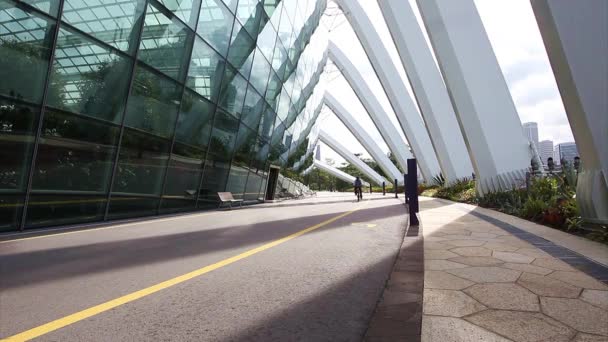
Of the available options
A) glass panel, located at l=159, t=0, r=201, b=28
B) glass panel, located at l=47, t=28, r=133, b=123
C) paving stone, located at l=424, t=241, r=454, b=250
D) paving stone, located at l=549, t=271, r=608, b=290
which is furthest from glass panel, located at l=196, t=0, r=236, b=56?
paving stone, located at l=549, t=271, r=608, b=290

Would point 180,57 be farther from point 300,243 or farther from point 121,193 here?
point 300,243

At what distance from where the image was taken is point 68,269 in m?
3.96

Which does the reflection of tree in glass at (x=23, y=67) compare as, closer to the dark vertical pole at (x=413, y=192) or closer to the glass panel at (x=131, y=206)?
the glass panel at (x=131, y=206)

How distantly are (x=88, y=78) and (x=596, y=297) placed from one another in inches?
378

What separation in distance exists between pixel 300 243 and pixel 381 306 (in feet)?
10.3

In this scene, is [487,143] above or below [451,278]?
above

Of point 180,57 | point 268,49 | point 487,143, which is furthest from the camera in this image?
point 268,49

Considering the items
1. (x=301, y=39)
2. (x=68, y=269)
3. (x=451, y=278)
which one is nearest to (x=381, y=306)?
(x=451, y=278)

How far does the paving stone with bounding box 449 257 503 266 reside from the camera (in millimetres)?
3828

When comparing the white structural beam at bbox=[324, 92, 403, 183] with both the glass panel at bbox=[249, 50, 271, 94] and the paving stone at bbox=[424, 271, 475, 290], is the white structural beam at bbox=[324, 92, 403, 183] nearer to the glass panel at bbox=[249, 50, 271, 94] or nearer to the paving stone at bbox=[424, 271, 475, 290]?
the glass panel at bbox=[249, 50, 271, 94]

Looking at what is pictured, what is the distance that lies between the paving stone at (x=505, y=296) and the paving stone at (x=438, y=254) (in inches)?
46.4

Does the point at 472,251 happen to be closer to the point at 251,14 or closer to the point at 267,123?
the point at 251,14

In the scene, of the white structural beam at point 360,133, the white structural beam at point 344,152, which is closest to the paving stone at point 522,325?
the white structural beam at point 360,133

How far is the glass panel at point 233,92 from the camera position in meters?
13.4
